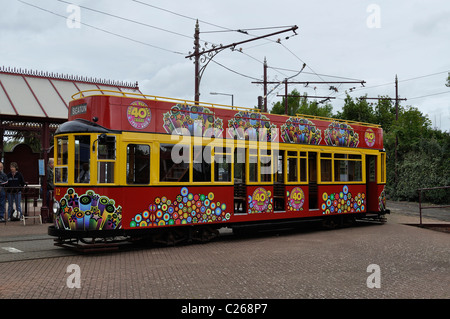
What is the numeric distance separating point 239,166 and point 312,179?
316 centimetres

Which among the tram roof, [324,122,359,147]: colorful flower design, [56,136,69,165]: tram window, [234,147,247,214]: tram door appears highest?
the tram roof

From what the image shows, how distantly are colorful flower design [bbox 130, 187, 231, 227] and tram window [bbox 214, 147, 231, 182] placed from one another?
0.54 metres

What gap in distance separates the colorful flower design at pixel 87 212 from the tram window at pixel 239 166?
11.6 ft

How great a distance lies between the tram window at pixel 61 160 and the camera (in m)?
10.4

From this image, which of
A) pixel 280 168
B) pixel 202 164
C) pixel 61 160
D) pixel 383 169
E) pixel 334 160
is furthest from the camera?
pixel 383 169

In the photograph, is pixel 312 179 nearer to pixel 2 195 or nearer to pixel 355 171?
pixel 355 171

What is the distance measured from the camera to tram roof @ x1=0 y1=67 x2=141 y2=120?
52.9 ft

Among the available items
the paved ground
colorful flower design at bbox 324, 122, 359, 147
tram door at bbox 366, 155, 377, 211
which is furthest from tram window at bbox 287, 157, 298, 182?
tram door at bbox 366, 155, 377, 211

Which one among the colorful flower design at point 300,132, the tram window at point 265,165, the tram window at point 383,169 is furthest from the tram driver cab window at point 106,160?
the tram window at point 383,169

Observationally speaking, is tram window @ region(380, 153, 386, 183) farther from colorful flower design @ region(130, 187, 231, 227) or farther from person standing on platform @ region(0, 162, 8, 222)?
person standing on platform @ region(0, 162, 8, 222)


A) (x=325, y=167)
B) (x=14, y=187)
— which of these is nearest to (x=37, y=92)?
(x=14, y=187)

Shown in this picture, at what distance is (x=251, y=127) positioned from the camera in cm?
1292
